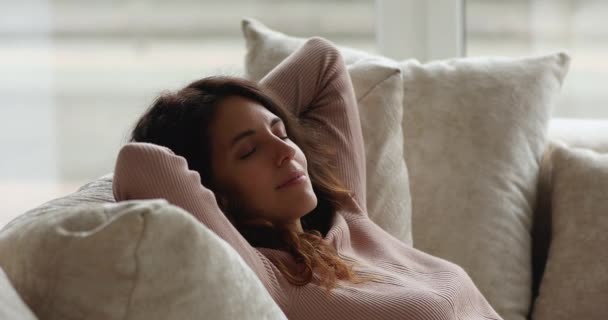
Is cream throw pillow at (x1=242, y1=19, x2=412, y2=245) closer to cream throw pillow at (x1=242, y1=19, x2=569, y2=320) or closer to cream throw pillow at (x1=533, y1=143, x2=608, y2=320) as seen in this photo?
cream throw pillow at (x1=242, y1=19, x2=569, y2=320)

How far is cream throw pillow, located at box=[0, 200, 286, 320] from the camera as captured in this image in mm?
904

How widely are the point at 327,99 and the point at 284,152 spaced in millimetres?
386

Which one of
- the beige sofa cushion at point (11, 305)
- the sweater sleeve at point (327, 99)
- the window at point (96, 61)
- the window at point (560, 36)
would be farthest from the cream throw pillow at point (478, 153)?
the beige sofa cushion at point (11, 305)

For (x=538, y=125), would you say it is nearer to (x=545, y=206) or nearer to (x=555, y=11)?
(x=545, y=206)

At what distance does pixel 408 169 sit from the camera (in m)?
2.04

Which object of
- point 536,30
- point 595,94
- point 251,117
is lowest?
point 595,94

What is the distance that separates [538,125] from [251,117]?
811 millimetres

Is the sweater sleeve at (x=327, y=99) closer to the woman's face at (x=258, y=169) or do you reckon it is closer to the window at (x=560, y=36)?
the woman's face at (x=258, y=169)

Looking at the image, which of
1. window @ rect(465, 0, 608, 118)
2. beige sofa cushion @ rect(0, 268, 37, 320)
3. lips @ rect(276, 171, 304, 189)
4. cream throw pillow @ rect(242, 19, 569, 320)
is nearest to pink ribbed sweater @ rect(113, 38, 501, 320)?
lips @ rect(276, 171, 304, 189)

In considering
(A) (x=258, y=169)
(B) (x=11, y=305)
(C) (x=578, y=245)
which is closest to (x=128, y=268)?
(B) (x=11, y=305)

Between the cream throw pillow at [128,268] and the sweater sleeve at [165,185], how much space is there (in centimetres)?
27

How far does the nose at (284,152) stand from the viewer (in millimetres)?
1460

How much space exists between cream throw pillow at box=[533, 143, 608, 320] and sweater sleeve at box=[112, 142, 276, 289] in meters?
0.82

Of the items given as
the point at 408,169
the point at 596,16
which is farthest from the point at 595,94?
the point at 408,169
